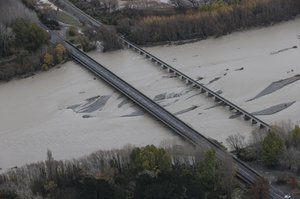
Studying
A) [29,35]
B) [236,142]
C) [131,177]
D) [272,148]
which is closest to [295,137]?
[272,148]

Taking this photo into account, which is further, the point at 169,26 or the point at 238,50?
the point at 169,26

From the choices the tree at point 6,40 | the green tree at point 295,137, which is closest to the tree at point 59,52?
the tree at point 6,40

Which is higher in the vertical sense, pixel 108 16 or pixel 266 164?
pixel 108 16

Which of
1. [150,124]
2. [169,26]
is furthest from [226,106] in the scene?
[169,26]

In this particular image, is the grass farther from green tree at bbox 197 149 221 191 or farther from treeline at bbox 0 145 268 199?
green tree at bbox 197 149 221 191

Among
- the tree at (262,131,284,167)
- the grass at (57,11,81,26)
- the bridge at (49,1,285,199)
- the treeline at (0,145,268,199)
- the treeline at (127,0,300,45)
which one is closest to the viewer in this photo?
the treeline at (0,145,268,199)

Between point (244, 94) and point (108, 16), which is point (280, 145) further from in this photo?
point (108, 16)

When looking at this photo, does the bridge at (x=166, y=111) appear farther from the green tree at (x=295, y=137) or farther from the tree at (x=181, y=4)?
the tree at (x=181, y=4)

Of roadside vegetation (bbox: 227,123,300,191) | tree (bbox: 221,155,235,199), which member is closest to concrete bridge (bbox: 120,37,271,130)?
roadside vegetation (bbox: 227,123,300,191)
